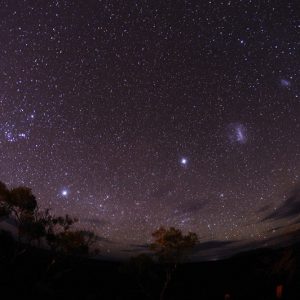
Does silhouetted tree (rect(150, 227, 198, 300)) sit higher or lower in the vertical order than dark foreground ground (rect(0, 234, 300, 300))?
higher

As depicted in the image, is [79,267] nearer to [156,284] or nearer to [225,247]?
[156,284]

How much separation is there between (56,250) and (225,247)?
63.1m

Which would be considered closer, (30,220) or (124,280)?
(30,220)

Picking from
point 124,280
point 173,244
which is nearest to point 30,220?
point 173,244

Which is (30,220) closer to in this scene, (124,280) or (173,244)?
(173,244)

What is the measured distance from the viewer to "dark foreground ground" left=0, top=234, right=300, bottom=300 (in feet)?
112

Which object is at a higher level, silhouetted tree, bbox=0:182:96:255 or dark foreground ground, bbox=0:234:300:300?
silhouetted tree, bbox=0:182:96:255

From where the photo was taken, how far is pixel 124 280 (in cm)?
5662

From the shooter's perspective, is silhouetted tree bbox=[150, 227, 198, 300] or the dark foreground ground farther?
silhouetted tree bbox=[150, 227, 198, 300]

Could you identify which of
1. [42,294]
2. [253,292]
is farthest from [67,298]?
[253,292]

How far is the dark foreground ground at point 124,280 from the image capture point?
34062 millimetres

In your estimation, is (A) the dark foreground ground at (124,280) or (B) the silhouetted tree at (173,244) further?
(B) the silhouetted tree at (173,244)

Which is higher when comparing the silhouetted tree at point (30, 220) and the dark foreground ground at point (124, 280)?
the silhouetted tree at point (30, 220)

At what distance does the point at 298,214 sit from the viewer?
62.1 metres
